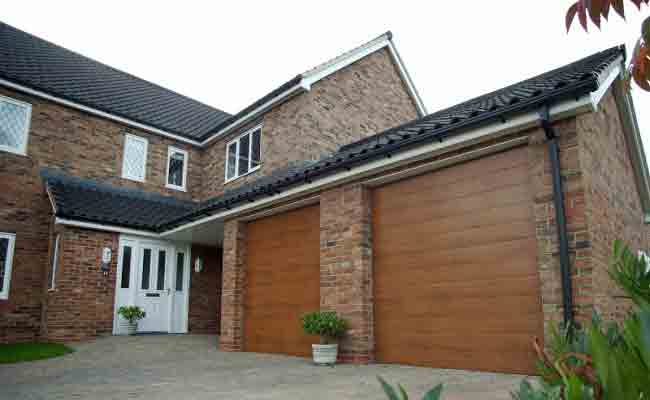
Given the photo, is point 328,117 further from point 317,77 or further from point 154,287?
point 154,287

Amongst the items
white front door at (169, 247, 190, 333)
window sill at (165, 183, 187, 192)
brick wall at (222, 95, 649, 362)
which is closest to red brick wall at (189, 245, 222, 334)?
white front door at (169, 247, 190, 333)

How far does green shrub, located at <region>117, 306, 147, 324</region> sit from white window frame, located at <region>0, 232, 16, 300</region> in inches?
106

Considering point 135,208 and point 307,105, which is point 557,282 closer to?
point 307,105

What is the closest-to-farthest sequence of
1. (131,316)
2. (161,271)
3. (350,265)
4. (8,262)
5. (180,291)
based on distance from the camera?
(350,265)
(8,262)
(131,316)
(161,271)
(180,291)

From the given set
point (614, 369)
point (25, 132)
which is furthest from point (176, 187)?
point (614, 369)

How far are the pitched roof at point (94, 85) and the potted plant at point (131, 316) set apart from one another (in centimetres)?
602

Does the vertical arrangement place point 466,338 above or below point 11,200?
below

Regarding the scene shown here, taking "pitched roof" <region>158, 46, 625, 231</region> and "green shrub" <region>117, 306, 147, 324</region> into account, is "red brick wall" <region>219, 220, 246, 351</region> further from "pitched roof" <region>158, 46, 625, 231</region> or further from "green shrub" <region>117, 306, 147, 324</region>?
"green shrub" <region>117, 306, 147, 324</region>

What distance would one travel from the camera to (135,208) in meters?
14.3

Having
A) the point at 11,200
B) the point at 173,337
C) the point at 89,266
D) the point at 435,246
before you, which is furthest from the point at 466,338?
the point at 11,200

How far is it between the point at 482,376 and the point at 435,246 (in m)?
1.91

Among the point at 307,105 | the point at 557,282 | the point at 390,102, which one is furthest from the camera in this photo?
the point at 390,102

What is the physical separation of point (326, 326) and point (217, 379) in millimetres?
1899

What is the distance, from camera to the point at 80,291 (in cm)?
1222
